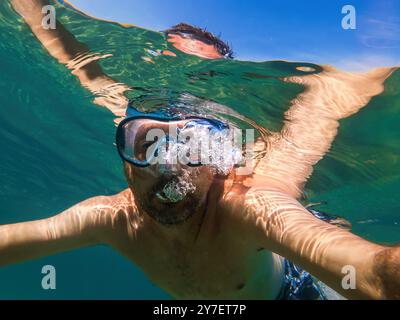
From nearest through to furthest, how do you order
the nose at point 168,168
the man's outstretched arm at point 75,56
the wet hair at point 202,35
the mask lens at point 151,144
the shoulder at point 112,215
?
the nose at point 168,168, the mask lens at point 151,144, the shoulder at point 112,215, the wet hair at point 202,35, the man's outstretched arm at point 75,56

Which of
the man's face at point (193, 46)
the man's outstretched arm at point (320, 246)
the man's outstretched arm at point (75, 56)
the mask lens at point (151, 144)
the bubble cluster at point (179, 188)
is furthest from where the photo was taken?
the man's outstretched arm at point (75, 56)

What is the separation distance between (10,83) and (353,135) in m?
11.9

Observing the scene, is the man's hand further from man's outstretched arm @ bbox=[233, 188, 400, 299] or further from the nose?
man's outstretched arm @ bbox=[233, 188, 400, 299]

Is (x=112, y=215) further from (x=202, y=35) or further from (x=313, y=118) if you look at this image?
(x=313, y=118)

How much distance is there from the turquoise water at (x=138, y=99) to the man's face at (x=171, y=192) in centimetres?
340

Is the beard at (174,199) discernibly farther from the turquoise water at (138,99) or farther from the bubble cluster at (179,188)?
the turquoise water at (138,99)

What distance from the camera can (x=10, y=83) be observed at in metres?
12.9

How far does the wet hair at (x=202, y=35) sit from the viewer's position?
628 centimetres

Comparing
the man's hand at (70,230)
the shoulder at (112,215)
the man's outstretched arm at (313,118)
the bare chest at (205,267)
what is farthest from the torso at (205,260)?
the man's outstretched arm at (313,118)

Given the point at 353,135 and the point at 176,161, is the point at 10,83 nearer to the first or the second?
the point at 176,161

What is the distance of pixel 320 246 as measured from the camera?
2553 millimetres

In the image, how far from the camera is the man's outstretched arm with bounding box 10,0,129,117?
24.2 ft

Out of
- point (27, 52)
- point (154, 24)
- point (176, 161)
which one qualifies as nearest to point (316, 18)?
point (154, 24)

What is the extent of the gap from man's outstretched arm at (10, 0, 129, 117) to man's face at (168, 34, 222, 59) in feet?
7.20
